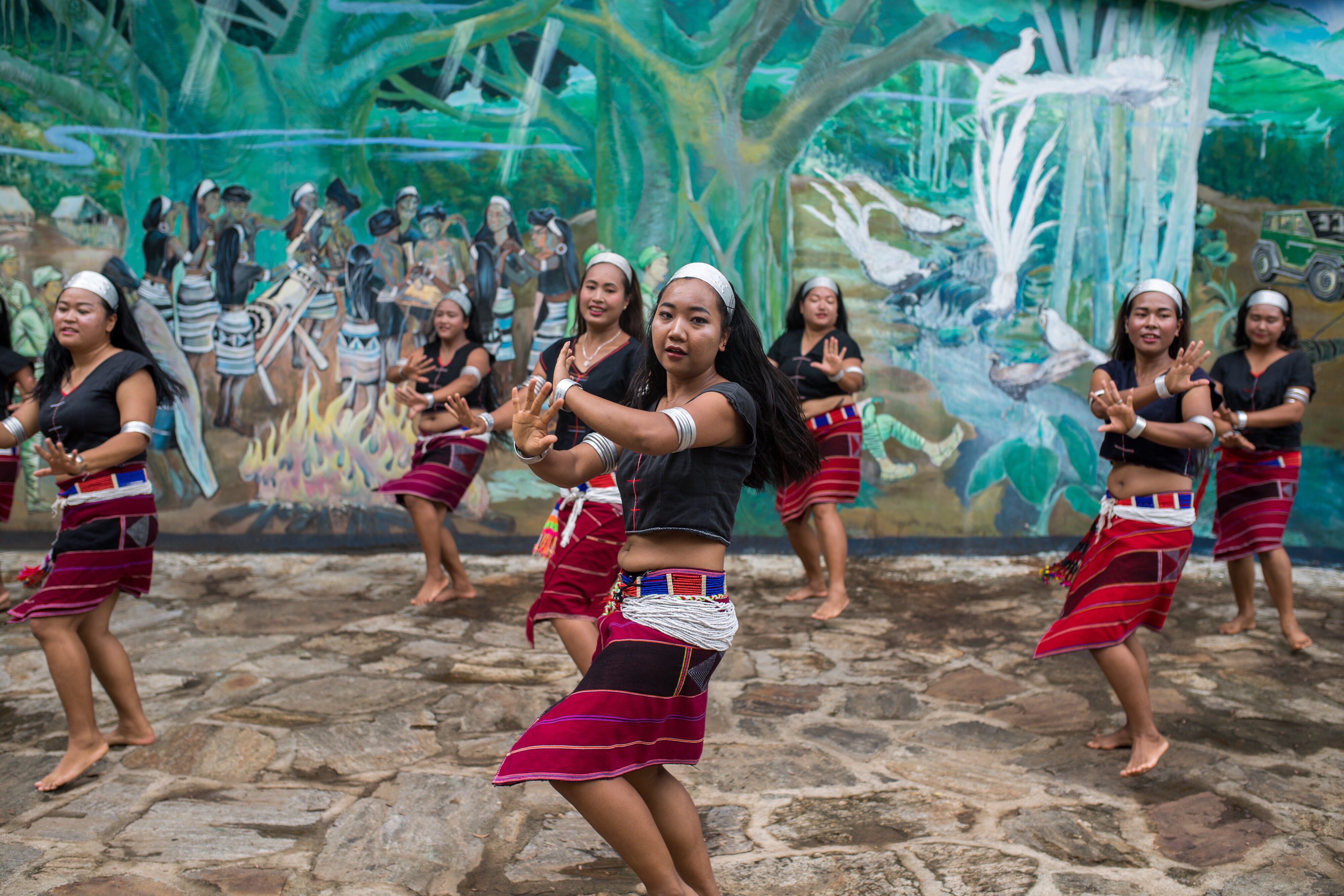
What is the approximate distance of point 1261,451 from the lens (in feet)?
19.4

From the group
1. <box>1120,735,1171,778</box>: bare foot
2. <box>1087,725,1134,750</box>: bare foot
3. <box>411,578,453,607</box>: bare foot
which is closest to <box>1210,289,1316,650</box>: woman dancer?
<box>1087,725,1134,750</box>: bare foot

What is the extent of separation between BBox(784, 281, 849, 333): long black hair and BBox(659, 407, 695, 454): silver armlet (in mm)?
4084

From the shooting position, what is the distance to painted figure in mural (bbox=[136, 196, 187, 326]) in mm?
8031

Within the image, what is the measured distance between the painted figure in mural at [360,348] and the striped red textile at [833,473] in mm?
3675

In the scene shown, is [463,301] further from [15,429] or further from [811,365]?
[15,429]

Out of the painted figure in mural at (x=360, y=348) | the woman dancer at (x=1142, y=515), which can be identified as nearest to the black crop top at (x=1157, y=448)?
the woman dancer at (x=1142, y=515)

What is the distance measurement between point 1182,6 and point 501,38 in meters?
5.53

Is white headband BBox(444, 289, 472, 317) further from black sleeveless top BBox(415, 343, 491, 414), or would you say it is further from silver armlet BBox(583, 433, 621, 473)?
silver armlet BBox(583, 433, 621, 473)

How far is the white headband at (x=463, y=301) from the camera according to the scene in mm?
6457

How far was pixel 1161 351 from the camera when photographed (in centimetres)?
408

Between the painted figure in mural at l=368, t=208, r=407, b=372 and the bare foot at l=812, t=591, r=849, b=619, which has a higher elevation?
the painted figure in mural at l=368, t=208, r=407, b=372

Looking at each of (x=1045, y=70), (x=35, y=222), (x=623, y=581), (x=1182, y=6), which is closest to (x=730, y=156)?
(x=1045, y=70)

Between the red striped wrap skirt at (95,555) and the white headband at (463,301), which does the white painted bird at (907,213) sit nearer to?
the white headband at (463,301)

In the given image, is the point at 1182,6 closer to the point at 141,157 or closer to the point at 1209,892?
the point at 1209,892
